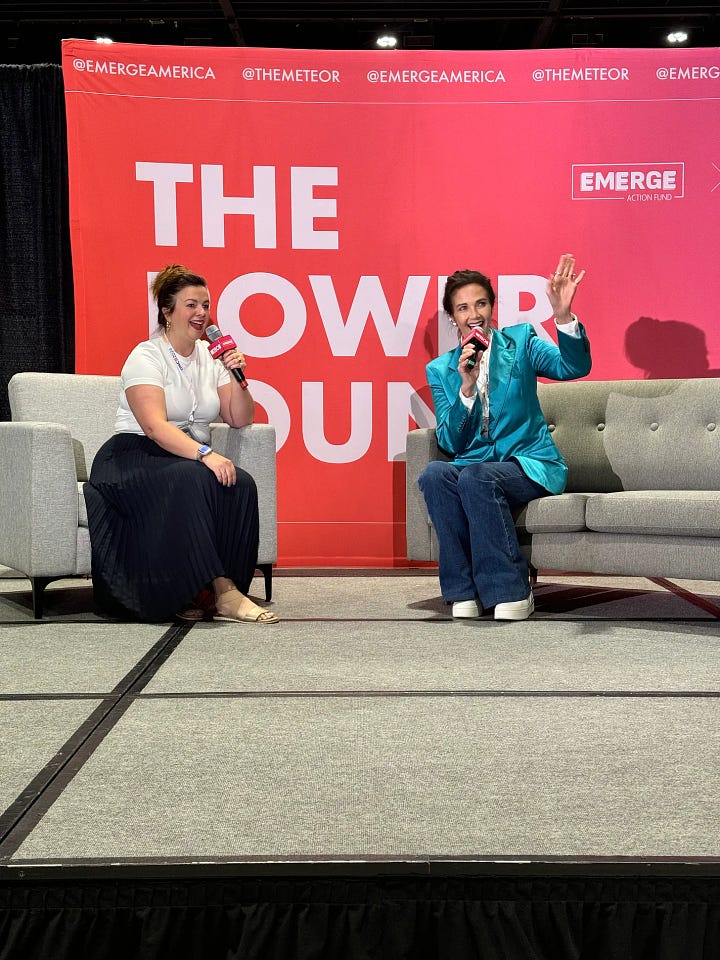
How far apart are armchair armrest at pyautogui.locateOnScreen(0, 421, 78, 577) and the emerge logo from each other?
2.49m

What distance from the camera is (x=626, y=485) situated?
3.53 m

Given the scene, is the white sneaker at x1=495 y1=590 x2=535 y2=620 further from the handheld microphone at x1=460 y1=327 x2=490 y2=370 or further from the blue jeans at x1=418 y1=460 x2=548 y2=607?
the handheld microphone at x1=460 y1=327 x2=490 y2=370

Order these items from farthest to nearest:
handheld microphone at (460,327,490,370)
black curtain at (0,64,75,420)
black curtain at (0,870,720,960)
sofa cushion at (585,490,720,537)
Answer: black curtain at (0,64,75,420), handheld microphone at (460,327,490,370), sofa cushion at (585,490,720,537), black curtain at (0,870,720,960)

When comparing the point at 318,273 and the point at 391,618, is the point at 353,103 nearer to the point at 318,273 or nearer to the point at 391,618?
the point at 318,273

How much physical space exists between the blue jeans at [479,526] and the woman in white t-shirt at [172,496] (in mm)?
580

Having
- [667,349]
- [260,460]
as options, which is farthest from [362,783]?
[667,349]

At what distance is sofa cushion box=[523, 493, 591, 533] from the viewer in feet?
9.98

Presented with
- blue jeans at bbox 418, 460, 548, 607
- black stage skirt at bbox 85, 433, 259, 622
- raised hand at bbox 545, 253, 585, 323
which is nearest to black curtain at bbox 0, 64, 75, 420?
black stage skirt at bbox 85, 433, 259, 622

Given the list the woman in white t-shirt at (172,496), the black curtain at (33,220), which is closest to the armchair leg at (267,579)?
the woman in white t-shirt at (172,496)

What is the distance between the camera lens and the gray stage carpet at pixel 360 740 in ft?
4.36

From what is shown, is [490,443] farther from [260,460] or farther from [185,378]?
[185,378]

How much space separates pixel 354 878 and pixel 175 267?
2365 mm

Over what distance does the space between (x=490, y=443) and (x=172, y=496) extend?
106 cm

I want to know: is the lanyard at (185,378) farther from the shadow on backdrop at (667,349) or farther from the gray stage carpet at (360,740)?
the shadow on backdrop at (667,349)
